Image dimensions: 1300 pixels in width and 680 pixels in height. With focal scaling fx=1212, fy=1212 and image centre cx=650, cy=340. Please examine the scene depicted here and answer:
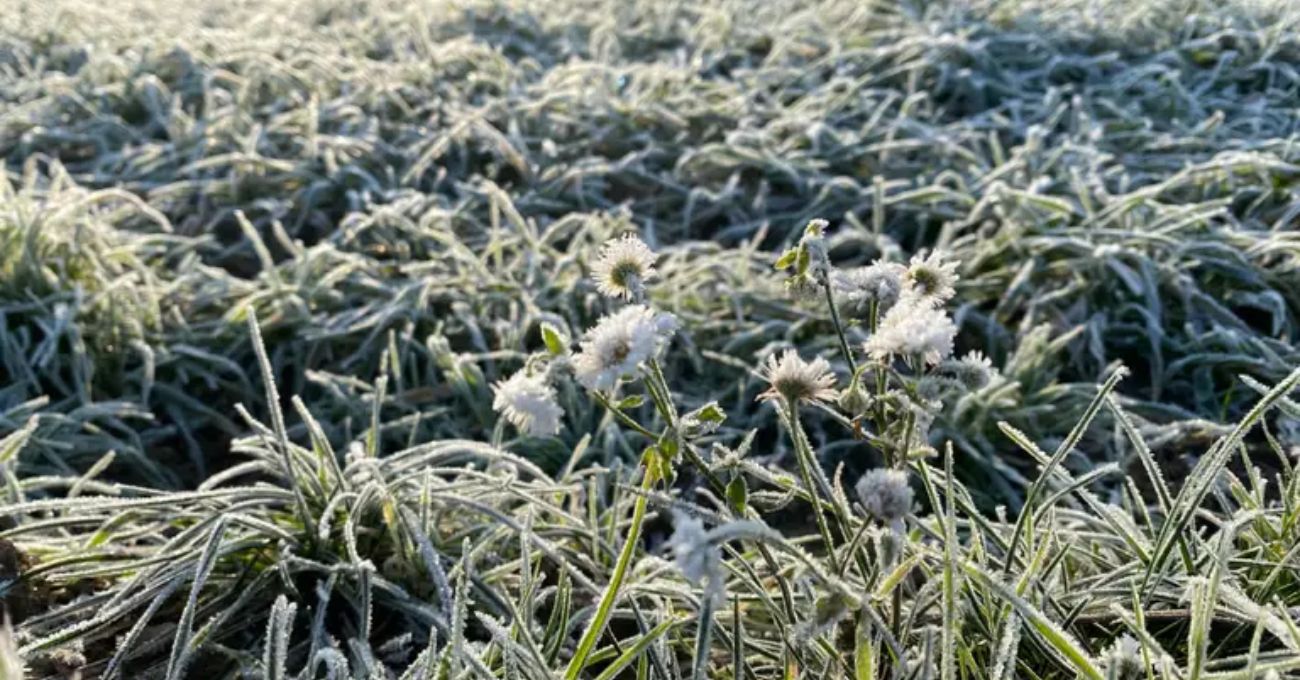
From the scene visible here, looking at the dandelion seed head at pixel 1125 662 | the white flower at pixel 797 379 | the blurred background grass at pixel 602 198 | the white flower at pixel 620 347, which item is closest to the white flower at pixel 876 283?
the white flower at pixel 797 379

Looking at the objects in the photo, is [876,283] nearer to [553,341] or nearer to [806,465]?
[806,465]

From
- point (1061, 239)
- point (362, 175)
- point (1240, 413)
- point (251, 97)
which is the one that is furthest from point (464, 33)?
point (1240, 413)

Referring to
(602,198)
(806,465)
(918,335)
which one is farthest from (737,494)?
(602,198)

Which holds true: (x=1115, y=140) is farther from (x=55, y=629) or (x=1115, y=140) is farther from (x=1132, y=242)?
(x=55, y=629)

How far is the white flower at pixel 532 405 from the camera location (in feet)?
A: 3.03

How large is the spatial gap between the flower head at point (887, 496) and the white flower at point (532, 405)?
0.78ft

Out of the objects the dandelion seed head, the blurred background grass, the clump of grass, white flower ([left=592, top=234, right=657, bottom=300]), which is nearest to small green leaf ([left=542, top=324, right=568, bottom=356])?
the clump of grass

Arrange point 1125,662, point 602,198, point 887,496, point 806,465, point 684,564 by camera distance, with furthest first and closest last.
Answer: point 602,198
point 806,465
point 1125,662
point 887,496
point 684,564

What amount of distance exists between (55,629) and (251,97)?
2.36 m

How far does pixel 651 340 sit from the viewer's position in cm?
90

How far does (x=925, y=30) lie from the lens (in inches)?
147

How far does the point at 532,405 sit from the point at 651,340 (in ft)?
0.35

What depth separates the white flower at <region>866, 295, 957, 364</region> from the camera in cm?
92

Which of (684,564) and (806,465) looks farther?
(806,465)
